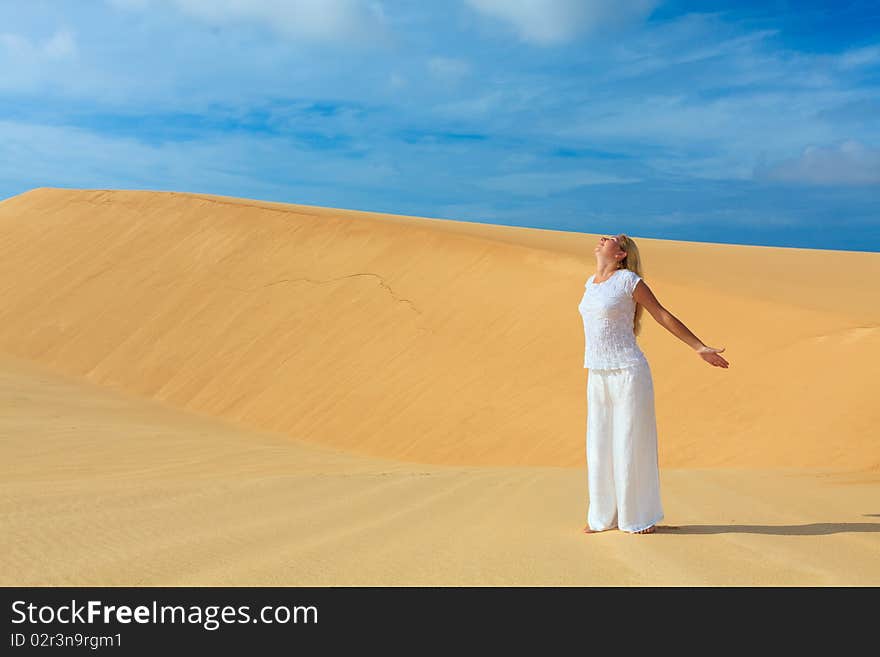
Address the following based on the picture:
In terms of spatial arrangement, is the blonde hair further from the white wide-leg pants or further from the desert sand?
the desert sand

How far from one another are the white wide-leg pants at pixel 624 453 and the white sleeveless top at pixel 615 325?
0.20 feet

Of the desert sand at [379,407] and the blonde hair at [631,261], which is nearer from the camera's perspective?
the desert sand at [379,407]

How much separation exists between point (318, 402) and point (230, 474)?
650 cm

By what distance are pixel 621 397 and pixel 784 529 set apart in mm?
1129

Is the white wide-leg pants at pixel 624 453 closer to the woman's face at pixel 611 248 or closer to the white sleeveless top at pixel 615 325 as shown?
the white sleeveless top at pixel 615 325

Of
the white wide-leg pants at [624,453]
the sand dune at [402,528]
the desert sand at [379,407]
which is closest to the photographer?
the sand dune at [402,528]

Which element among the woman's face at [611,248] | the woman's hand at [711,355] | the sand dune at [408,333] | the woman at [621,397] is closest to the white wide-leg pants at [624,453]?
the woman at [621,397]

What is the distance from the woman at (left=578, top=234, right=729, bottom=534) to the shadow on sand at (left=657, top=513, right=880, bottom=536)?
22 cm

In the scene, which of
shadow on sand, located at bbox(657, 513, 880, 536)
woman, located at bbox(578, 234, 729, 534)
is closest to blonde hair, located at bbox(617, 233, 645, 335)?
woman, located at bbox(578, 234, 729, 534)

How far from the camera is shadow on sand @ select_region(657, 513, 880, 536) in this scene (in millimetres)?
4219

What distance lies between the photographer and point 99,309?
18.4m

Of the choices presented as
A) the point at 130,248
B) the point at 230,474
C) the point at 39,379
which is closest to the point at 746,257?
the point at 130,248

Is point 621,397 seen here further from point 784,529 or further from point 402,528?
point 402,528

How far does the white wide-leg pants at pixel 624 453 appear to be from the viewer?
420 cm
